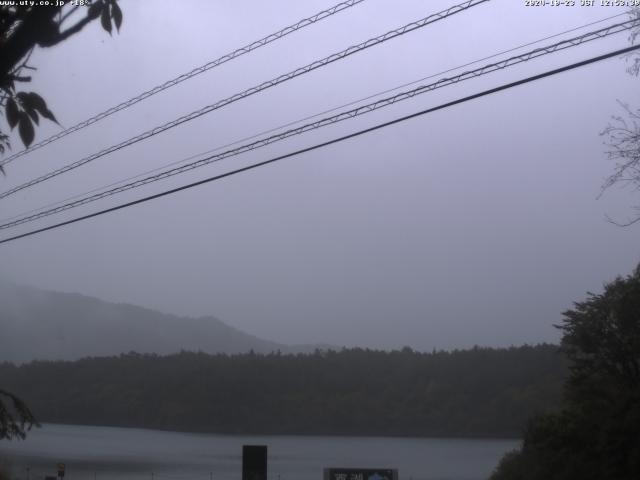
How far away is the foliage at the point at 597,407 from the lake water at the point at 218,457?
1183cm

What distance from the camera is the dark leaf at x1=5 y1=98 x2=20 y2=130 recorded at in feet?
13.3

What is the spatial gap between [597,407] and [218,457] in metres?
30.6

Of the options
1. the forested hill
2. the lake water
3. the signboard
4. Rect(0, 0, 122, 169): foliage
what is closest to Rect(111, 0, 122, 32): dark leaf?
Rect(0, 0, 122, 169): foliage

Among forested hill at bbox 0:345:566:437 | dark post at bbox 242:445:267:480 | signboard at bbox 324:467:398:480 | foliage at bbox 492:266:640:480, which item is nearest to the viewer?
foliage at bbox 492:266:640:480

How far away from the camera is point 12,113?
13.3ft

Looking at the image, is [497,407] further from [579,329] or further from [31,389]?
[31,389]

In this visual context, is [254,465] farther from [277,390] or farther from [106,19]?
[277,390]

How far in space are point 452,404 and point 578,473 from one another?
40.9m

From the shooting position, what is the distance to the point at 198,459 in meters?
44.1

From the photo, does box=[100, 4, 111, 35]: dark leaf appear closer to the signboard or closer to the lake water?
the signboard

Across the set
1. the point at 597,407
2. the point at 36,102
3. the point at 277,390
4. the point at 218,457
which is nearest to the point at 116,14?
the point at 36,102

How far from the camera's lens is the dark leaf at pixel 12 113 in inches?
160

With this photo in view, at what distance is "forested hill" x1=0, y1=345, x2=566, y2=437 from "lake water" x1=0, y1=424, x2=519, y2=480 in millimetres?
3736

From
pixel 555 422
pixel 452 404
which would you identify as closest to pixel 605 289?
pixel 555 422
